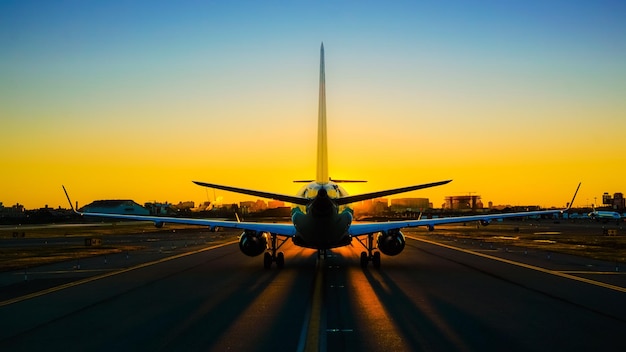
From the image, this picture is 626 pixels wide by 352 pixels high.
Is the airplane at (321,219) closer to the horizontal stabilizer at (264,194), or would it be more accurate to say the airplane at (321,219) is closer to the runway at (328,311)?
the horizontal stabilizer at (264,194)

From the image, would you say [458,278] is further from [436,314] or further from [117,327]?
[117,327]

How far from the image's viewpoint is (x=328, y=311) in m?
16.2

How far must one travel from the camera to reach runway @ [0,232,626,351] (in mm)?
12141

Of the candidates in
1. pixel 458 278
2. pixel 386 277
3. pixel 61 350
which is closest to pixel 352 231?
pixel 386 277

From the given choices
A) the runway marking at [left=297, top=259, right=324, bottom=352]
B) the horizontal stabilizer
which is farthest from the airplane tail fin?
the runway marking at [left=297, top=259, right=324, bottom=352]

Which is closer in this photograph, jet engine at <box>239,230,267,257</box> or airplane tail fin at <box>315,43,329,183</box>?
airplane tail fin at <box>315,43,329,183</box>

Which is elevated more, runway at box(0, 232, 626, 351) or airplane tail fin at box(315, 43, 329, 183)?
airplane tail fin at box(315, 43, 329, 183)

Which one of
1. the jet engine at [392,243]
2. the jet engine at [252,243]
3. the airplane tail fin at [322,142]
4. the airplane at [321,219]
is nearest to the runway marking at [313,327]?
the airplane at [321,219]

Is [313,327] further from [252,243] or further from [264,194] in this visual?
[252,243]

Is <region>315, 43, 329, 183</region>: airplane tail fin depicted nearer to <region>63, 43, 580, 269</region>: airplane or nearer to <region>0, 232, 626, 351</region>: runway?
<region>63, 43, 580, 269</region>: airplane

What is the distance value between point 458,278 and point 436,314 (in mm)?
9611

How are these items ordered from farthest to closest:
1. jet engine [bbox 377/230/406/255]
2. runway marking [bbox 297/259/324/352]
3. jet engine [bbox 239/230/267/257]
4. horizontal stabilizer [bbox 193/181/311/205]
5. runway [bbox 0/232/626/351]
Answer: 1. jet engine [bbox 377/230/406/255]
2. jet engine [bbox 239/230/267/257]
3. horizontal stabilizer [bbox 193/181/311/205]
4. runway [bbox 0/232/626/351]
5. runway marking [bbox 297/259/324/352]

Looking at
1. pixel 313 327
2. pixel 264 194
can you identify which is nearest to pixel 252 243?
pixel 264 194

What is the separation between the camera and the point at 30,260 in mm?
36062
